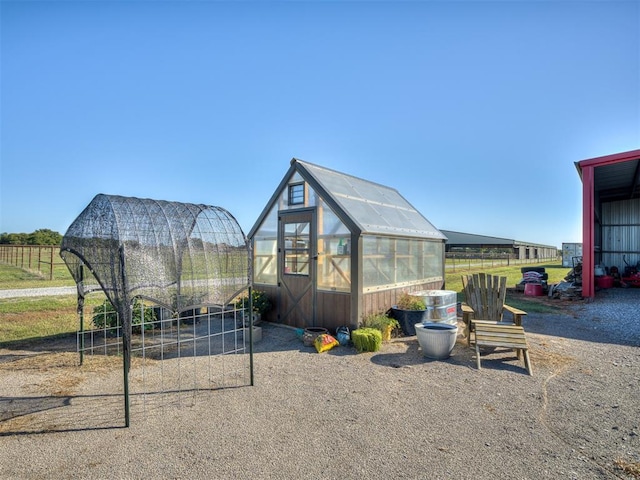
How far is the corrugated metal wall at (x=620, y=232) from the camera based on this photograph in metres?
16.6

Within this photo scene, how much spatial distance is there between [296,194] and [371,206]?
1967mm

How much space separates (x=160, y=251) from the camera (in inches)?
170

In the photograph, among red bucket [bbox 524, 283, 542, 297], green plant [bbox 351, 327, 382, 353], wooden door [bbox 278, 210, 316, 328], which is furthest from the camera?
red bucket [bbox 524, 283, 542, 297]

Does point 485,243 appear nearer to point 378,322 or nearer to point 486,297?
point 486,297

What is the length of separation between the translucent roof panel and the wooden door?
2.93ft

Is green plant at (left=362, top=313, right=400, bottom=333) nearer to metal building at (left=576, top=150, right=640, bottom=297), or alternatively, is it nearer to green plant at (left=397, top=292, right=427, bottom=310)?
green plant at (left=397, top=292, right=427, bottom=310)

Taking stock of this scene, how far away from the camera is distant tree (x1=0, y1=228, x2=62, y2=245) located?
3655 cm

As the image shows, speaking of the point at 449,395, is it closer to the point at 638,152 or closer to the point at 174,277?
the point at 174,277

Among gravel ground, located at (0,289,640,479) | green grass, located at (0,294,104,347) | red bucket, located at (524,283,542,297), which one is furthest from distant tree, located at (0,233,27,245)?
red bucket, located at (524,283,542,297)

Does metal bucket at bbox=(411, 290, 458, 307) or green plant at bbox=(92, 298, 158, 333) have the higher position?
metal bucket at bbox=(411, 290, 458, 307)

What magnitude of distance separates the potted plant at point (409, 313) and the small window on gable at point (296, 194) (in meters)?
3.38

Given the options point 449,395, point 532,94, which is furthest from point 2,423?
point 532,94

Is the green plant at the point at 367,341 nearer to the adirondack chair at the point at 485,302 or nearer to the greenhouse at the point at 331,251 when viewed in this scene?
the greenhouse at the point at 331,251

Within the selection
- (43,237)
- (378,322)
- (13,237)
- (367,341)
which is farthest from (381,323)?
(13,237)
